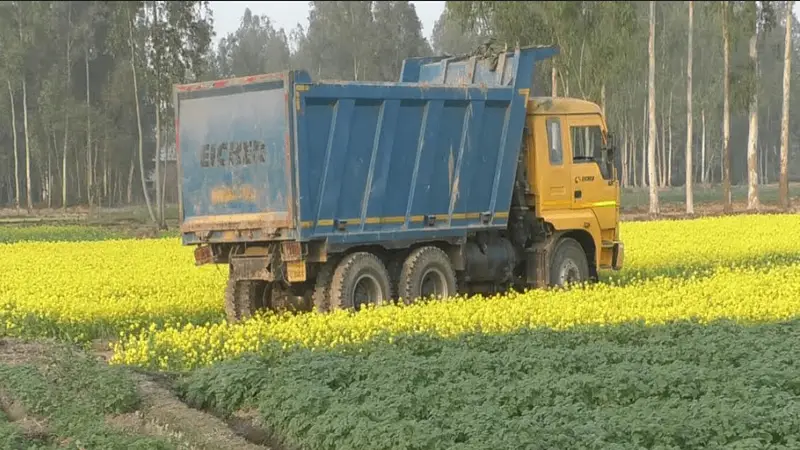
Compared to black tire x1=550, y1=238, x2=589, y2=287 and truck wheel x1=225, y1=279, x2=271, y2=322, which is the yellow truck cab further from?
truck wheel x1=225, y1=279, x2=271, y2=322

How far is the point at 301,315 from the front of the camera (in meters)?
14.6

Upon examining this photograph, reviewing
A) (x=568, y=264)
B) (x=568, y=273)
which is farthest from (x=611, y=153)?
(x=568, y=273)

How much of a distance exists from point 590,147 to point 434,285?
13.7ft

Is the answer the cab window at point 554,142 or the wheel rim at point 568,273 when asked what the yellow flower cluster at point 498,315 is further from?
the cab window at point 554,142

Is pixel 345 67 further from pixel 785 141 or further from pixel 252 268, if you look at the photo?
pixel 252 268

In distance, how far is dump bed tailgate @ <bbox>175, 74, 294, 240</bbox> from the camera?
1450 centimetres

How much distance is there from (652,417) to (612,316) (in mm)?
6176

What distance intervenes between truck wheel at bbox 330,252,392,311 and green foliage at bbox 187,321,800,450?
10.9 feet

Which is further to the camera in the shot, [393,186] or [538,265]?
[538,265]

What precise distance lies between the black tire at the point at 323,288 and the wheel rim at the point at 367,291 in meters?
0.46

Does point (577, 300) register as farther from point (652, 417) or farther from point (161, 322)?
point (652, 417)

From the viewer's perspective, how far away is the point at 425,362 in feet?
32.9

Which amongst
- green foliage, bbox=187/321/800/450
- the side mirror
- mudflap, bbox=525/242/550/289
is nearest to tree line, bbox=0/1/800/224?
the side mirror

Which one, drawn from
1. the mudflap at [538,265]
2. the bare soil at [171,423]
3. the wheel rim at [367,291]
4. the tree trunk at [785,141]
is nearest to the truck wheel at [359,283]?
the wheel rim at [367,291]
